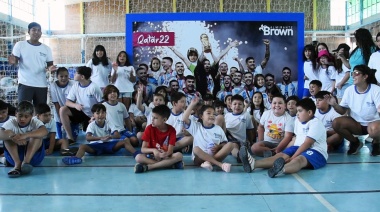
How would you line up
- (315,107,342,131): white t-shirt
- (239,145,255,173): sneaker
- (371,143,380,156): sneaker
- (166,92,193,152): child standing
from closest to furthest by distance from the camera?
(239,145,255,173): sneaker → (371,143,380,156): sneaker → (166,92,193,152): child standing → (315,107,342,131): white t-shirt

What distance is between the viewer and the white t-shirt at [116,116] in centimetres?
493

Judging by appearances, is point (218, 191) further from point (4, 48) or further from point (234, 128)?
point (4, 48)

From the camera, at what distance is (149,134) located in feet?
12.6

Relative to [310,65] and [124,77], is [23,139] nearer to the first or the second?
[124,77]

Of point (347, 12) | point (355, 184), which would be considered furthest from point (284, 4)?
point (355, 184)

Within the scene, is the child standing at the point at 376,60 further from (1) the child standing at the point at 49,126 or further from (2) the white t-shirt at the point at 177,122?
(1) the child standing at the point at 49,126

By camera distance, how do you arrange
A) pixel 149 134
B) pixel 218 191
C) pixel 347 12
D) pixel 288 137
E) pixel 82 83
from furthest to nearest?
pixel 347 12, pixel 82 83, pixel 288 137, pixel 149 134, pixel 218 191

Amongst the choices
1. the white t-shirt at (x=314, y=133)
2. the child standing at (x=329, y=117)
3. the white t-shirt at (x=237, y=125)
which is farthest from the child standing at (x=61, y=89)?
the child standing at (x=329, y=117)

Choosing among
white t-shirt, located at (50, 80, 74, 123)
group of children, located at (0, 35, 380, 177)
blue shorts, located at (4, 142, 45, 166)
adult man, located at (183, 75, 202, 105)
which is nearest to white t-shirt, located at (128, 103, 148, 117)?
group of children, located at (0, 35, 380, 177)

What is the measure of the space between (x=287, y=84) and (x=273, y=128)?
2.04 m

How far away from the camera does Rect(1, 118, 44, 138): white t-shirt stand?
368 cm

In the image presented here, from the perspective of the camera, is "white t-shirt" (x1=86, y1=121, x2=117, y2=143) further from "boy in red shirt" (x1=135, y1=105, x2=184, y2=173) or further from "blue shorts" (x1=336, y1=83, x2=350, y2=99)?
"blue shorts" (x1=336, y1=83, x2=350, y2=99)

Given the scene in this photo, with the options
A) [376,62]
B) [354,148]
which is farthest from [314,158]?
[376,62]

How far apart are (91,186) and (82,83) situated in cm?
246
